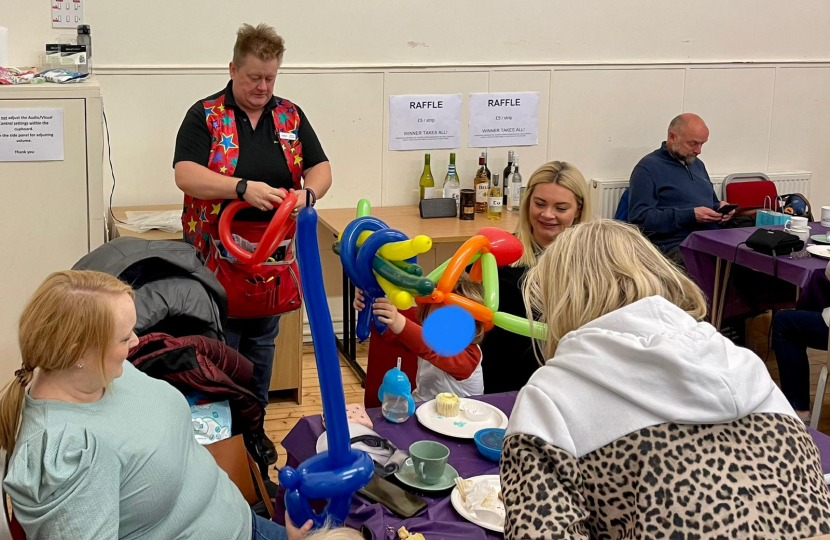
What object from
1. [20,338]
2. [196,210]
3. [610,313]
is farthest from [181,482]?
[196,210]

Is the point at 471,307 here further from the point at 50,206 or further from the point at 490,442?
the point at 50,206

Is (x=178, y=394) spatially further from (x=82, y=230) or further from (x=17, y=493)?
(x=82, y=230)

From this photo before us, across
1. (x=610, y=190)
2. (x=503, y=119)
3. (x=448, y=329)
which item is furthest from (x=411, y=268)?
(x=610, y=190)

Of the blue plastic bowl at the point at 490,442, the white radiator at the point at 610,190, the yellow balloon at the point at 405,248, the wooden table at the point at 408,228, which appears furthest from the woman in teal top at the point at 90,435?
the white radiator at the point at 610,190

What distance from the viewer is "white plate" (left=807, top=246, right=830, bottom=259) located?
3.82 m

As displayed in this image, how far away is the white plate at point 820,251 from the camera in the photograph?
3.82 m

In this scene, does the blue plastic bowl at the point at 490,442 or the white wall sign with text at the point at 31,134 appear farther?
the white wall sign with text at the point at 31,134

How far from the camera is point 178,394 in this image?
6.45 feet

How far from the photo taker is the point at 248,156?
3.15 m

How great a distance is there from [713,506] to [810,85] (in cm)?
523

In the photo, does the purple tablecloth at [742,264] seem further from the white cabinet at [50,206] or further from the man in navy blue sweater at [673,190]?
the white cabinet at [50,206]

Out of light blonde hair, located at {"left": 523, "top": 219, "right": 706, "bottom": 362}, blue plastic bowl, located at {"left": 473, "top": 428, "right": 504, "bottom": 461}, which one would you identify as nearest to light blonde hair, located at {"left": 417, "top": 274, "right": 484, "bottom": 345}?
blue plastic bowl, located at {"left": 473, "top": 428, "right": 504, "bottom": 461}

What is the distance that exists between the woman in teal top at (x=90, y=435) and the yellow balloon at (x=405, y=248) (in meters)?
0.51

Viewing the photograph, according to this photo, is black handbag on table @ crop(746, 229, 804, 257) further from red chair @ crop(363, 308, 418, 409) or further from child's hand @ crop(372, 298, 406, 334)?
child's hand @ crop(372, 298, 406, 334)
